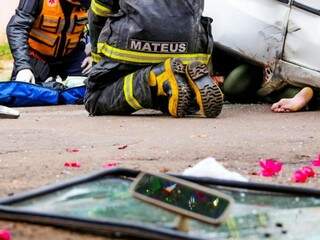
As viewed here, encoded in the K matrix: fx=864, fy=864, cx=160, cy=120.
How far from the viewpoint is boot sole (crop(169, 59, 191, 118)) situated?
397 cm

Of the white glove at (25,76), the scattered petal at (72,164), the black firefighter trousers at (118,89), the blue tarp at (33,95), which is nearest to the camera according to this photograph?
the scattered petal at (72,164)

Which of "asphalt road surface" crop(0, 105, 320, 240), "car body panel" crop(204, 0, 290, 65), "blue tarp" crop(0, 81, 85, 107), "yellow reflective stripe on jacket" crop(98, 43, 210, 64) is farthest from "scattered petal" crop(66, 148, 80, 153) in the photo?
"blue tarp" crop(0, 81, 85, 107)

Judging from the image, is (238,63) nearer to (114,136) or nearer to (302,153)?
(114,136)

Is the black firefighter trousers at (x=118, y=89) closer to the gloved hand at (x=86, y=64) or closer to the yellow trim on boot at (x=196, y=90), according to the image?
the yellow trim on boot at (x=196, y=90)

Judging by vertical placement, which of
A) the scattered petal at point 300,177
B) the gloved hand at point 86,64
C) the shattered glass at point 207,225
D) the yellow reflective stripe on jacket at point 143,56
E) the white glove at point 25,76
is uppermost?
the shattered glass at point 207,225

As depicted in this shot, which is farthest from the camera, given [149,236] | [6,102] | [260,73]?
[6,102]

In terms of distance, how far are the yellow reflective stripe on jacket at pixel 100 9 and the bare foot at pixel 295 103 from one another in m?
0.97

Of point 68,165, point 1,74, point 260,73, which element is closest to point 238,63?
point 260,73

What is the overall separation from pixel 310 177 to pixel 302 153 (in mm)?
574

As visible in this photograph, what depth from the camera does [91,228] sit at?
1.52 meters

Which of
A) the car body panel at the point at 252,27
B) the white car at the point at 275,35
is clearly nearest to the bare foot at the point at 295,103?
the white car at the point at 275,35

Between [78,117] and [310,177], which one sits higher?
[310,177]

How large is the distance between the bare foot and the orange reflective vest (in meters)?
1.94

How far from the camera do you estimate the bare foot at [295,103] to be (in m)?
4.39
